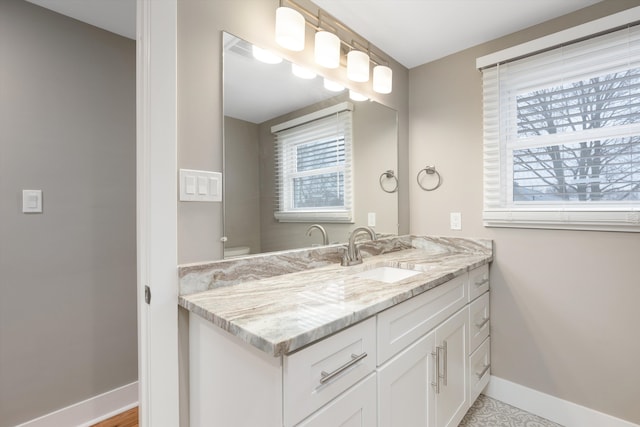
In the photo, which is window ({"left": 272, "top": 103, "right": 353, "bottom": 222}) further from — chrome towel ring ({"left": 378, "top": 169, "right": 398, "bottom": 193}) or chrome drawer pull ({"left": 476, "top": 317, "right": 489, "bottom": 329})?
chrome drawer pull ({"left": 476, "top": 317, "right": 489, "bottom": 329})

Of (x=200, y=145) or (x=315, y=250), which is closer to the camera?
Result: (x=200, y=145)

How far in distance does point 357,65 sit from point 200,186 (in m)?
1.18

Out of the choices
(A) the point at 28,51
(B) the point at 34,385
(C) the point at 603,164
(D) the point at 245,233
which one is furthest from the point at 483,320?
(A) the point at 28,51

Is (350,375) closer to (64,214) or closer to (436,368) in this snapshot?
(436,368)

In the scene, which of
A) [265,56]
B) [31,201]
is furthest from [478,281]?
[31,201]

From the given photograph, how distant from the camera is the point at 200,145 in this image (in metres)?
1.16

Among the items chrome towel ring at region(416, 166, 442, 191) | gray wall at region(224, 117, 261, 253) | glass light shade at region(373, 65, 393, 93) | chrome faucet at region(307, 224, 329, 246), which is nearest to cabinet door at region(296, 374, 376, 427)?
gray wall at region(224, 117, 261, 253)

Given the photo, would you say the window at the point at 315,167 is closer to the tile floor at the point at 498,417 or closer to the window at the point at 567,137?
the window at the point at 567,137

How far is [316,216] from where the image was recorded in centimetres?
167

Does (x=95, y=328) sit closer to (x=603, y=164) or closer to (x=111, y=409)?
(x=111, y=409)

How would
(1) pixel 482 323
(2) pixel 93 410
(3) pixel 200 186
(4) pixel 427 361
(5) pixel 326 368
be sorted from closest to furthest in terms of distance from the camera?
(5) pixel 326 368 < (3) pixel 200 186 < (4) pixel 427 361 < (2) pixel 93 410 < (1) pixel 482 323

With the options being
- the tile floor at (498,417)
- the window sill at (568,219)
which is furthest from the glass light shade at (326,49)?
the tile floor at (498,417)

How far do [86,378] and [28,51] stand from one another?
182 centimetres

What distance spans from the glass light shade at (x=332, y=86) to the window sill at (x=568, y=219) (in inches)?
48.4
